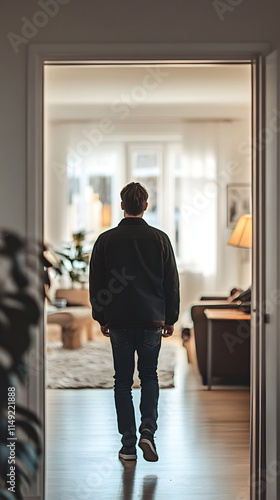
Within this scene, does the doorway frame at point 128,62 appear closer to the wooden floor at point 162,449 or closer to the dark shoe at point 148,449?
the wooden floor at point 162,449

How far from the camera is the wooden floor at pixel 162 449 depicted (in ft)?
9.45

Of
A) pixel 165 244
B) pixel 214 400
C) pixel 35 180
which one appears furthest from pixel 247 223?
pixel 35 180

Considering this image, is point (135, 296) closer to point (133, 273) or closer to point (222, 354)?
point (133, 273)

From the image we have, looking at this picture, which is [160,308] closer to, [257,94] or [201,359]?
[257,94]

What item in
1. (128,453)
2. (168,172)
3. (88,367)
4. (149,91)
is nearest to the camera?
(128,453)

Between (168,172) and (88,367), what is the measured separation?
3305 mm

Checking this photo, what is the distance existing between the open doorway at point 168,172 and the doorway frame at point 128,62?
499cm

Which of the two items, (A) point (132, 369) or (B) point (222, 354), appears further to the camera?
(B) point (222, 354)

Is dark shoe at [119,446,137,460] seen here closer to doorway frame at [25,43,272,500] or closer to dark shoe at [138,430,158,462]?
dark shoe at [138,430,158,462]

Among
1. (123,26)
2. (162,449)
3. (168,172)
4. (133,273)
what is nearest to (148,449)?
(162,449)

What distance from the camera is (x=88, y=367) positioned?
577 cm

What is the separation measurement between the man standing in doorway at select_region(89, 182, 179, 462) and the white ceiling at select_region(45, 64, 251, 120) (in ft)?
10.2

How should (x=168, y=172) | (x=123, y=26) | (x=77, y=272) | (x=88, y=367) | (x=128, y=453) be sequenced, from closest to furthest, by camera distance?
(x=123, y=26) → (x=128, y=453) → (x=88, y=367) → (x=77, y=272) → (x=168, y=172)

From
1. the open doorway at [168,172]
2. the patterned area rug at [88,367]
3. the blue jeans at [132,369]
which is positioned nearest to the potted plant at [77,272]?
the open doorway at [168,172]
